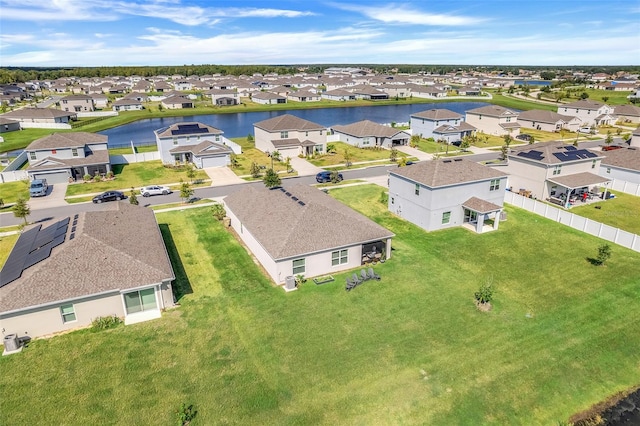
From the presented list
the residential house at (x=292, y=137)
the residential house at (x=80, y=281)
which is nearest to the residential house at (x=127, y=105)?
the residential house at (x=292, y=137)

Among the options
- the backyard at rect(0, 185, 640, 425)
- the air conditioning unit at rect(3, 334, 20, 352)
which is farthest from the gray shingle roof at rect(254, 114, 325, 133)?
the air conditioning unit at rect(3, 334, 20, 352)

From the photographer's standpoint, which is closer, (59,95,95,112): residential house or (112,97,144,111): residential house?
(59,95,95,112): residential house

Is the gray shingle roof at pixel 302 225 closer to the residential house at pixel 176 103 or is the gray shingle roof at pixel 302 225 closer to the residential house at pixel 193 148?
the residential house at pixel 193 148

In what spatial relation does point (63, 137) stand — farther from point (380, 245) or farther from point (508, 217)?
point (508, 217)

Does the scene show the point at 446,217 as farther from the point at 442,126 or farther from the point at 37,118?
the point at 37,118

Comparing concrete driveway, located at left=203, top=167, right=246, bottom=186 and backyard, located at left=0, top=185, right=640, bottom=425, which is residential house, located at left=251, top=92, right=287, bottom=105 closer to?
concrete driveway, located at left=203, top=167, right=246, bottom=186

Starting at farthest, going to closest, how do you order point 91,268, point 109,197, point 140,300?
point 109,197
point 140,300
point 91,268

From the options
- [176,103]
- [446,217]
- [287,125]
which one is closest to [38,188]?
[287,125]
